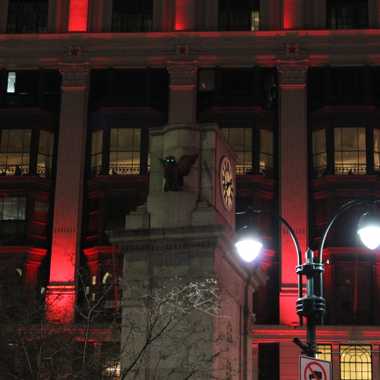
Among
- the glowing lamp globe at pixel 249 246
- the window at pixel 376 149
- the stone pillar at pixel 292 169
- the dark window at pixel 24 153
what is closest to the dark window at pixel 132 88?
the dark window at pixel 24 153

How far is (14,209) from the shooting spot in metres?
56.2

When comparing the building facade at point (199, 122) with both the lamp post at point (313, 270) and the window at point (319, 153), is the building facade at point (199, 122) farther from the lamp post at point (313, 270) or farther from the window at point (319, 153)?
the lamp post at point (313, 270)

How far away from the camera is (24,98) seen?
57.4 m

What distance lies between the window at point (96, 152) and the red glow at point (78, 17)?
6.20 m

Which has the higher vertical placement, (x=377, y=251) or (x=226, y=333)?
(x=377, y=251)

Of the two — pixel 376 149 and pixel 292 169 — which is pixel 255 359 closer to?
pixel 292 169

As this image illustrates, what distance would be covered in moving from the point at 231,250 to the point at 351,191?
106ft

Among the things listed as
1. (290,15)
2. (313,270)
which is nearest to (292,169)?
(290,15)

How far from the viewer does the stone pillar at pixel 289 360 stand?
52094 millimetres

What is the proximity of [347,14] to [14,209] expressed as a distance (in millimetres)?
21012

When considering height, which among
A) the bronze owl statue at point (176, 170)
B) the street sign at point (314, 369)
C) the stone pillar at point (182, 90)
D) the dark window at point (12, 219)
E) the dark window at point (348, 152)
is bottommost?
the street sign at point (314, 369)

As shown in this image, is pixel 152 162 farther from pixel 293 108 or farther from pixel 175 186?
pixel 293 108

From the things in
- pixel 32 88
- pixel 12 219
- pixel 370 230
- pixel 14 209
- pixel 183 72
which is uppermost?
pixel 183 72

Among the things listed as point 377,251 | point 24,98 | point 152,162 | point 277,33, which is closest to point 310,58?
point 277,33
